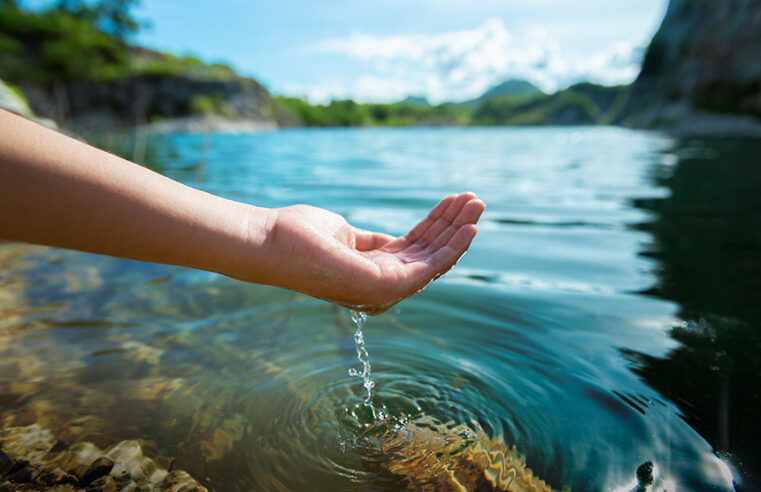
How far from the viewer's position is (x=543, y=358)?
236cm

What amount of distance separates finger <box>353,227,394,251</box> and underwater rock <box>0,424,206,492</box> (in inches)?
52.8

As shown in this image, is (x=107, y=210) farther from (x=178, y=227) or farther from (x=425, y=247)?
(x=425, y=247)

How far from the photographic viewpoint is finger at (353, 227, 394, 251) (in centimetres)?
240

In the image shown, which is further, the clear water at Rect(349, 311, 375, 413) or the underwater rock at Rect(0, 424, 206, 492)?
the clear water at Rect(349, 311, 375, 413)

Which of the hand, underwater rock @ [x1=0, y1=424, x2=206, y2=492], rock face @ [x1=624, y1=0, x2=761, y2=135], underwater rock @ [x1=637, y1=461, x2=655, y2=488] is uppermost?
rock face @ [x1=624, y1=0, x2=761, y2=135]

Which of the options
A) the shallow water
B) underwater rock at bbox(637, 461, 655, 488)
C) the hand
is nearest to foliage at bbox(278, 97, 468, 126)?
the shallow water

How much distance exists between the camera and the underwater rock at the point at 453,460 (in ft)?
Answer: 5.25

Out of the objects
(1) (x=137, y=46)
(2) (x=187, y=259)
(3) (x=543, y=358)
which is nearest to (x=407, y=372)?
(3) (x=543, y=358)

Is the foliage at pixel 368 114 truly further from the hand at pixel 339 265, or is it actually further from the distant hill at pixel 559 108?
the hand at pixel 339 265

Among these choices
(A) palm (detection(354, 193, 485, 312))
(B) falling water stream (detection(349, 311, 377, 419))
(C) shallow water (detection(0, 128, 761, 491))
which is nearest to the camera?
(C) shallow water (detection(0, 128, 761, 491))

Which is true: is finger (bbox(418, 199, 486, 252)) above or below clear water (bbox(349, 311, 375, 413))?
above

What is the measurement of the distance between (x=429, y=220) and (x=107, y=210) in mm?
1524

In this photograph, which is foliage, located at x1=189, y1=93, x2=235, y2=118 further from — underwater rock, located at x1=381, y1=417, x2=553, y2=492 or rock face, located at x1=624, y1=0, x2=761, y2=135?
underwater rock, located at x1=381, y1=417, x2=553, y2=492

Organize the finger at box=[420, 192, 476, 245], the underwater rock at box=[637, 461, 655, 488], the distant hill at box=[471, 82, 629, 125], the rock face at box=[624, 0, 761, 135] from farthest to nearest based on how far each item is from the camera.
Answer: the distant hill at box=[471, 82, 629, 125], the rock face at box=[624, 0, 761, 135], the finger at box=[420, 192, 476, 245], the underwater rock at box=[637, 461, 655, 488]
